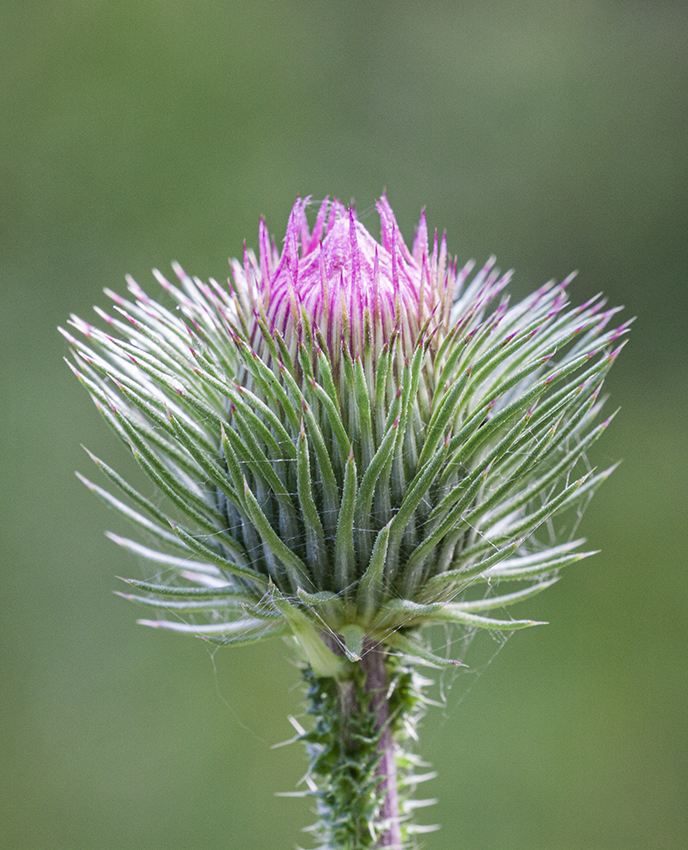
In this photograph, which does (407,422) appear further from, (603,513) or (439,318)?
(603,513)

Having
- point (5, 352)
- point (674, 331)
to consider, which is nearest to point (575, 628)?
point (674, 331)

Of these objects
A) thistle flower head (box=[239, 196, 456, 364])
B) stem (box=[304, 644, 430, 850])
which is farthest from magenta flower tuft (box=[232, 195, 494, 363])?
stem (box=[304, 644, 430, 850])

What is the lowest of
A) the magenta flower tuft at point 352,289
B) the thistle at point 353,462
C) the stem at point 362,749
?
the stem at point 362,749

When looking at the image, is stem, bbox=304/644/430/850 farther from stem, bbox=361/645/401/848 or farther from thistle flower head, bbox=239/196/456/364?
thistle flower head, bbox=239/196/456/364

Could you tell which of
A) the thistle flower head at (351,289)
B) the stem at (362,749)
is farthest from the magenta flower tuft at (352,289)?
the stem at (362,749)

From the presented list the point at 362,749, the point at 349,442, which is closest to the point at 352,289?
→ the point at 349,442

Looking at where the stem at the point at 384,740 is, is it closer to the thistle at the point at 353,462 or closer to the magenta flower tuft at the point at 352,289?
the thistle at the point at 353,462
